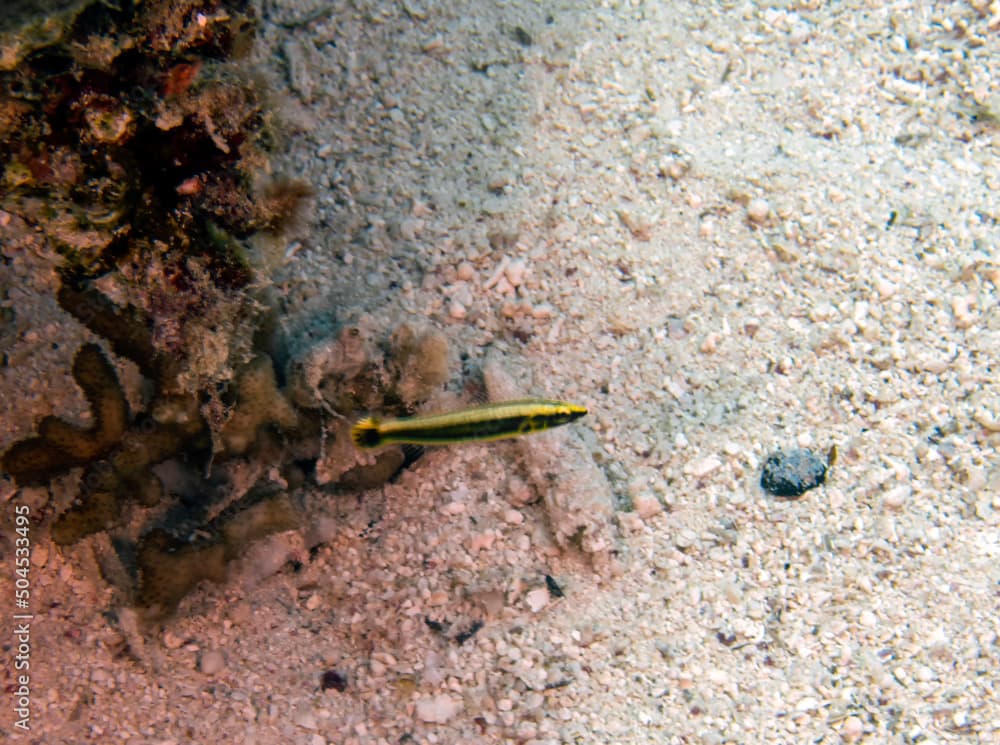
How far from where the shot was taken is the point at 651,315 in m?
4.21

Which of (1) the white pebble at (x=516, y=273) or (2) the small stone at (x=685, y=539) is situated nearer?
(2) the small stone at (x=685, y=539)

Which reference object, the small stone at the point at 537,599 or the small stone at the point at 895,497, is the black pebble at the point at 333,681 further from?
the small stone at the point at 895,497

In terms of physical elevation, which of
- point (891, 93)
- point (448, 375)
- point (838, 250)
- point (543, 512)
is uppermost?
point (891, 93)

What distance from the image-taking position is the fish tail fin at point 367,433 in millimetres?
2957

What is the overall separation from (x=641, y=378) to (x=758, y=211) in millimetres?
1493

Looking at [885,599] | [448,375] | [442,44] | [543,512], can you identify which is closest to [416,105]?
[442,44]

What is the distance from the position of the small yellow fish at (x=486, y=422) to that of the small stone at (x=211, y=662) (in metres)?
1.48

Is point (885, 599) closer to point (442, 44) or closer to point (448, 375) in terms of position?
point (448, 375)

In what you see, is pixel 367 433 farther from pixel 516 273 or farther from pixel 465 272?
pixel 516 273

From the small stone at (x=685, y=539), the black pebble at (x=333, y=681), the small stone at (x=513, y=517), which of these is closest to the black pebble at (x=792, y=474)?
the small stone at (x=685, y=539)

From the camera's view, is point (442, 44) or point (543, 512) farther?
point (442, 44)

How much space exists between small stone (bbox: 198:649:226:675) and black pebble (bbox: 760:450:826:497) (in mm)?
2947

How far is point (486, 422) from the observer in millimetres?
2859

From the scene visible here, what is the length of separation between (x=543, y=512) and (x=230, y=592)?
166 cm
